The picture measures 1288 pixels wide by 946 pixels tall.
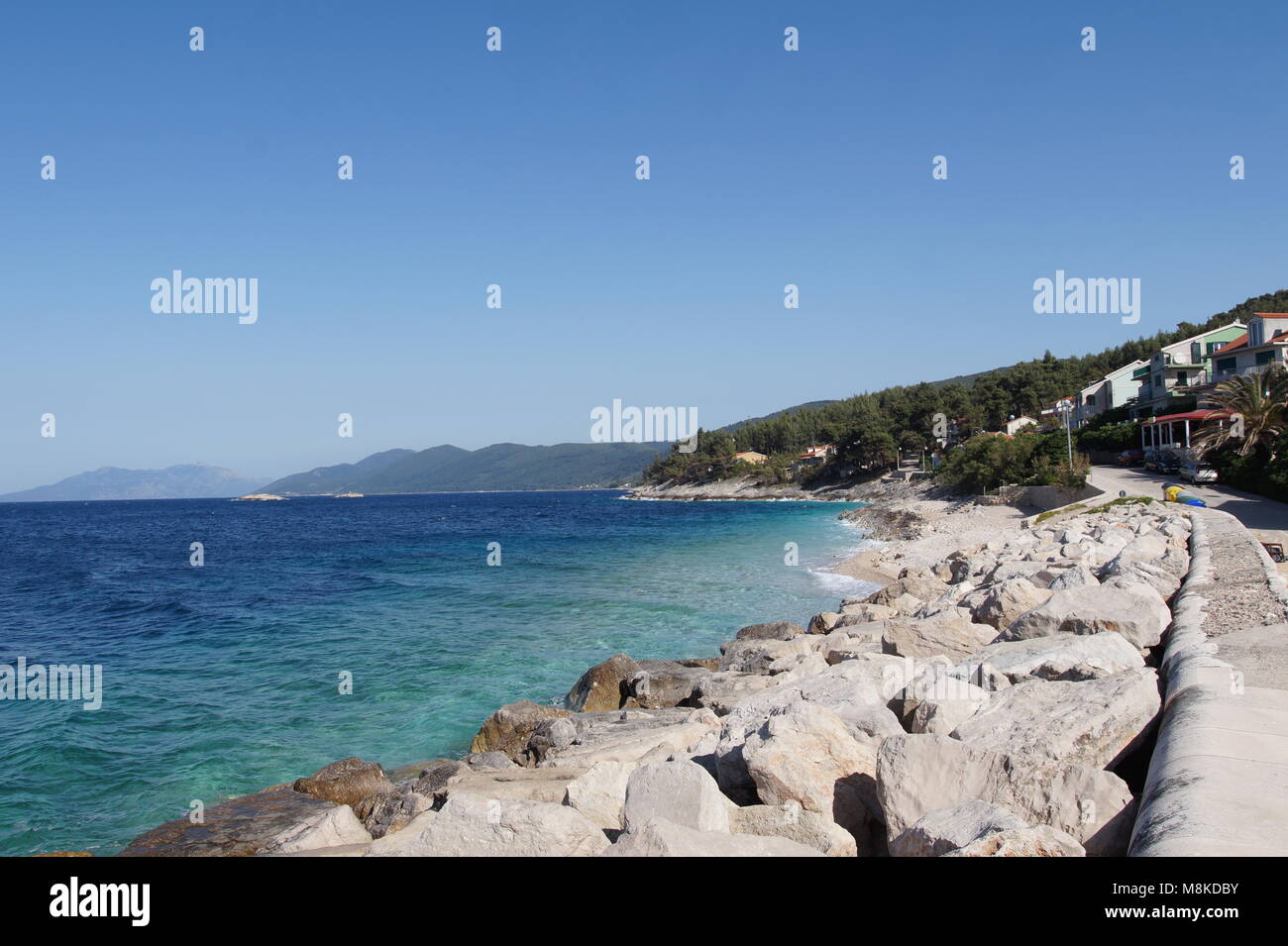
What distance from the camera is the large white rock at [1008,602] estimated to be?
13156 millimetres

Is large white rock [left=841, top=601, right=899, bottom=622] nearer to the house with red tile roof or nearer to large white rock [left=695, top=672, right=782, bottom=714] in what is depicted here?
large white rock [left=695, top=672, right=782, bottom=714]

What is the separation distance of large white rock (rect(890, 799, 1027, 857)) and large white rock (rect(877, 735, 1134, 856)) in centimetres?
43

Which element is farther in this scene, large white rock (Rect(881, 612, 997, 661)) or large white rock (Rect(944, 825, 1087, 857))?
large white rock (Rect(881, 612, 997, 661))

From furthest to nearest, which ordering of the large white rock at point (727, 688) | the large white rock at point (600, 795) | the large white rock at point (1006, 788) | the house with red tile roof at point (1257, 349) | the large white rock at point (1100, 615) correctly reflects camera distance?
the house with red tile roof at point (1257, 349) → the large white rock at point (727, 688) → the large white rock at point (1100, 615) → the large white rock at point (600, 795) → the large white rock at point (1006, 788)

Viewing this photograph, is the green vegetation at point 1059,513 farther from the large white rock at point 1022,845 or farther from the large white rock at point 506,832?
the large white rock at point 506,832

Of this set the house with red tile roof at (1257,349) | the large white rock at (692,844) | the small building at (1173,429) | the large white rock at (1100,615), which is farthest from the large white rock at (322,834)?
the house with red tile roof at (1257,349)

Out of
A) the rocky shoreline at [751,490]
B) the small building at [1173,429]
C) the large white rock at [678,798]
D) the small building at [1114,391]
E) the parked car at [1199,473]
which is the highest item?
the small building at [1114,391]

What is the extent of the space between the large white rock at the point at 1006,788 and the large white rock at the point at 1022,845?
0.95 meters

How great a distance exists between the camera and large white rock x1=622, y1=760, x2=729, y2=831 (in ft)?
19.4

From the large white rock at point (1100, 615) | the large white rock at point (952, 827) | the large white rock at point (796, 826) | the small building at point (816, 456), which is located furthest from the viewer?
the small building at point (816, 456)

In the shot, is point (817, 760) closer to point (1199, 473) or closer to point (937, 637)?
point (937, 637)

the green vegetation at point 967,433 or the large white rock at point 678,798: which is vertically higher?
the green vegetation at point 967,433

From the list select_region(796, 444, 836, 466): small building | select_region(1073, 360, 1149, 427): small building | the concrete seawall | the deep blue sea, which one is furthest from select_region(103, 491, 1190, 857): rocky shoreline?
select_region(796, 444, 836, 466): small building
